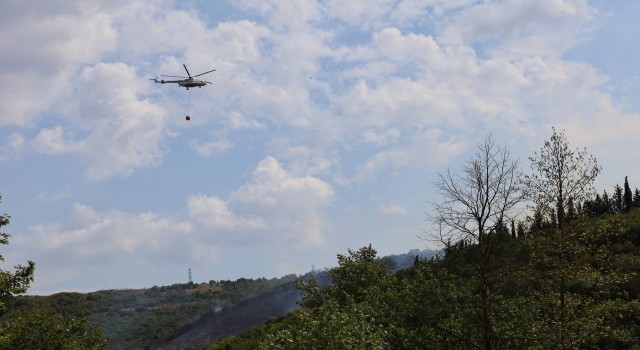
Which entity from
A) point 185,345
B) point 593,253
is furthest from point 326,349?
point 185,345

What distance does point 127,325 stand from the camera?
194 meters

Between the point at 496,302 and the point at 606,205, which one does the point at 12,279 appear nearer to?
the point at 496,302

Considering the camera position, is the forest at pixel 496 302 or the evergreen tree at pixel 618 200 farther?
the evergreen tree at pixel 618 200

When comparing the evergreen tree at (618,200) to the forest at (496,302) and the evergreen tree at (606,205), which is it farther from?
the forest at (496,302)

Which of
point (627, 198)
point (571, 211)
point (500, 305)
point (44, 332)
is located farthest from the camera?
point (627, 198)

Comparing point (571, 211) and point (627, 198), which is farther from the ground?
point (627, 198)

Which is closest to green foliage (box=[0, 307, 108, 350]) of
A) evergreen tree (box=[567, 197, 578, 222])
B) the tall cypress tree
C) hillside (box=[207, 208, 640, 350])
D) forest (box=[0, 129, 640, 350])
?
forest (box=[0, 129, 640, 350])

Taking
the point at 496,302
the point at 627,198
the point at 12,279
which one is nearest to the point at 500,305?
the point at 496,302

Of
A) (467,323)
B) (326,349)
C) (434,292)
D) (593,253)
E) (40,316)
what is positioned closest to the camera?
(326,349)

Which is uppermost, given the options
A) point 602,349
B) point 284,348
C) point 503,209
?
point 503,209

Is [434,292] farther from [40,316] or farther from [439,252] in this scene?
[40,316]

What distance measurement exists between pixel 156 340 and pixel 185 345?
650 inches

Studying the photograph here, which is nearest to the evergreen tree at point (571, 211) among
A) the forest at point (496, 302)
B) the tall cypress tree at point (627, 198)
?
the forest at point (496, 302)

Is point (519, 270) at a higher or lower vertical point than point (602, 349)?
higher
